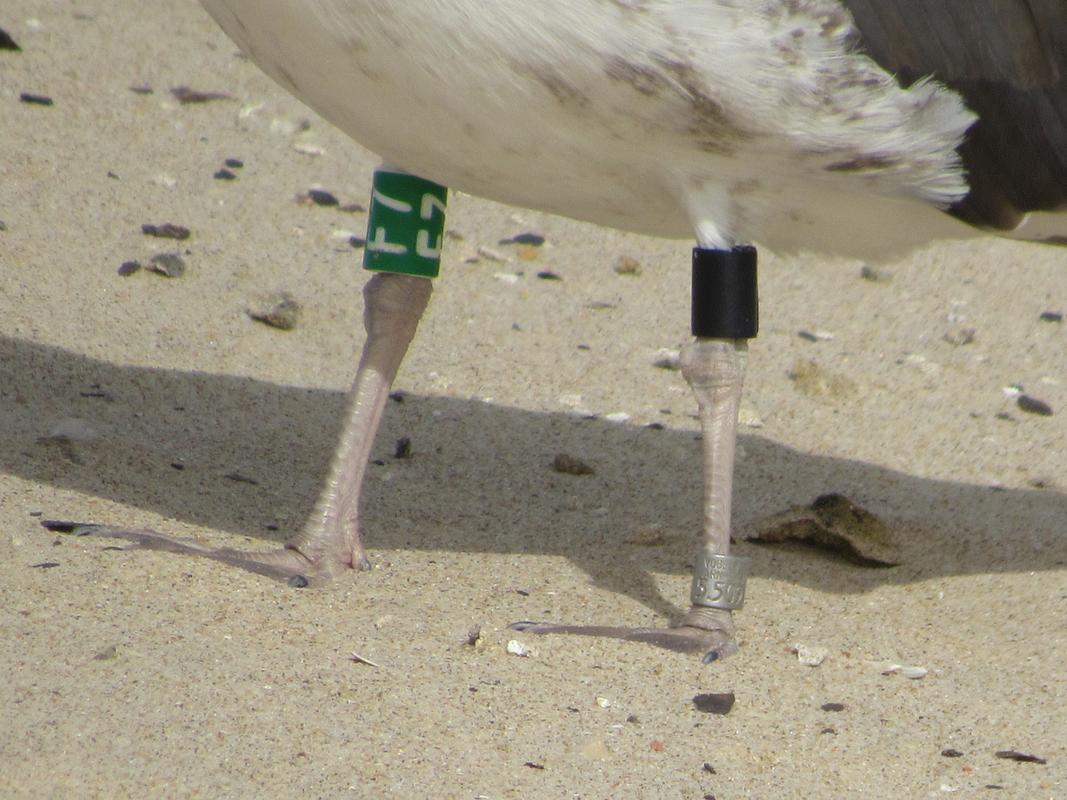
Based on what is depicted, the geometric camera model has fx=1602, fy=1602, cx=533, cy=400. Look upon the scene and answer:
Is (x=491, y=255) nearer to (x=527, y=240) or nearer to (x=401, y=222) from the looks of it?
(x=527, y=240)

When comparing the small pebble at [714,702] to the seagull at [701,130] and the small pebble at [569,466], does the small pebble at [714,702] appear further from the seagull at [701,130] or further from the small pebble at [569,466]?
the small pebble at [569,466]

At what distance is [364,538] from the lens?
4.83 meters

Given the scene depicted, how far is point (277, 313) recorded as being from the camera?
625 cm

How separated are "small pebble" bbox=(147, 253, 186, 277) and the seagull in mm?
1967

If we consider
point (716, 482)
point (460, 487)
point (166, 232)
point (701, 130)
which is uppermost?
point (701, 130)

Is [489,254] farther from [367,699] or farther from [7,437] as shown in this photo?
[367,699]

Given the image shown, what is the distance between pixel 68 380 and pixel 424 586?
1764mm

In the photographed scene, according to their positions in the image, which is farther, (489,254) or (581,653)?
(489,254)

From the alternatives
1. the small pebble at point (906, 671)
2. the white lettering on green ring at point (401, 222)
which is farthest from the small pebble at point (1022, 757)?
the white lettering on green ring at point (401, 222)

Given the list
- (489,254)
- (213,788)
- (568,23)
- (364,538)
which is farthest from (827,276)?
(213,788)

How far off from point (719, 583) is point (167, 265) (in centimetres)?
308

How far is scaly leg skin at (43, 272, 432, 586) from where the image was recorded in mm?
4355

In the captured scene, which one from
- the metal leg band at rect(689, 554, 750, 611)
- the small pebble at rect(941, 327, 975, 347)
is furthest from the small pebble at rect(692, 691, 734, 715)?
the small pebble at rect(941, 327, 975, 347)

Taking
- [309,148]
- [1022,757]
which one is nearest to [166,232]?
[309,148]
